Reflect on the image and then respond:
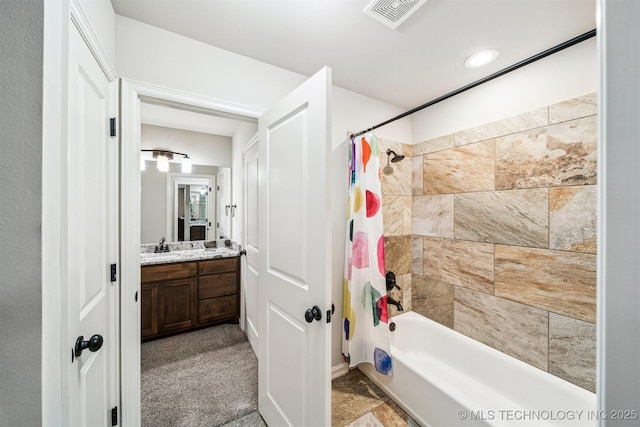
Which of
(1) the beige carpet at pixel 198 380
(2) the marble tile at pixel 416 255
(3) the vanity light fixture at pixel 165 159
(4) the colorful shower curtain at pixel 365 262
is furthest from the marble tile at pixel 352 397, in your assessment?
(3) the vanity light fixture at pixel 165 159

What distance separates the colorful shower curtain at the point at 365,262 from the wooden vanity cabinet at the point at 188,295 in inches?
62.9

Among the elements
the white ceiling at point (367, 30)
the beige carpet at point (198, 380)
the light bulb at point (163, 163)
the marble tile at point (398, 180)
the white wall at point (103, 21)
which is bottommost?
the beige carpet at point (198, 380)

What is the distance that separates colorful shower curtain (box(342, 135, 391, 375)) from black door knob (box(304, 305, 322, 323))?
0.85 metres

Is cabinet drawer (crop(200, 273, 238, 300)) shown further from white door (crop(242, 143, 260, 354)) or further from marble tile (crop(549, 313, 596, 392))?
marble tile (crop(549, 313, 596, 392))

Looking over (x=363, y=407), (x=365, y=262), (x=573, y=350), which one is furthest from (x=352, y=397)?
(x=573, y=350)

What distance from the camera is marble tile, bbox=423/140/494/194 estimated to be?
178cm

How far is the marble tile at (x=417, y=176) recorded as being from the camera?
226 cm

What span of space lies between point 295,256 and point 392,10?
1.36 metres

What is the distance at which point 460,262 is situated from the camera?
77.1 inches

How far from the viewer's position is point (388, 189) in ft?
7.23

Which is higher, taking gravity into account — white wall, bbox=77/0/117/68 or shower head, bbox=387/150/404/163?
white wall, bbox=77/0/117/68

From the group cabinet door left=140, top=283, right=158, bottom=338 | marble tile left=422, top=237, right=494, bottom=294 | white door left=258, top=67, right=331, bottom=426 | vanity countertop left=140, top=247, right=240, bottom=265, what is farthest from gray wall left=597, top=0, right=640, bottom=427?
cabinet door left=140, top=283, right=158, bottom=338

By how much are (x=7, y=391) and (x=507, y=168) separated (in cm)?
242

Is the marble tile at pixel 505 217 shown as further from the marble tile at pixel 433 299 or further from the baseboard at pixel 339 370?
the baseboard at pixel 339 370
